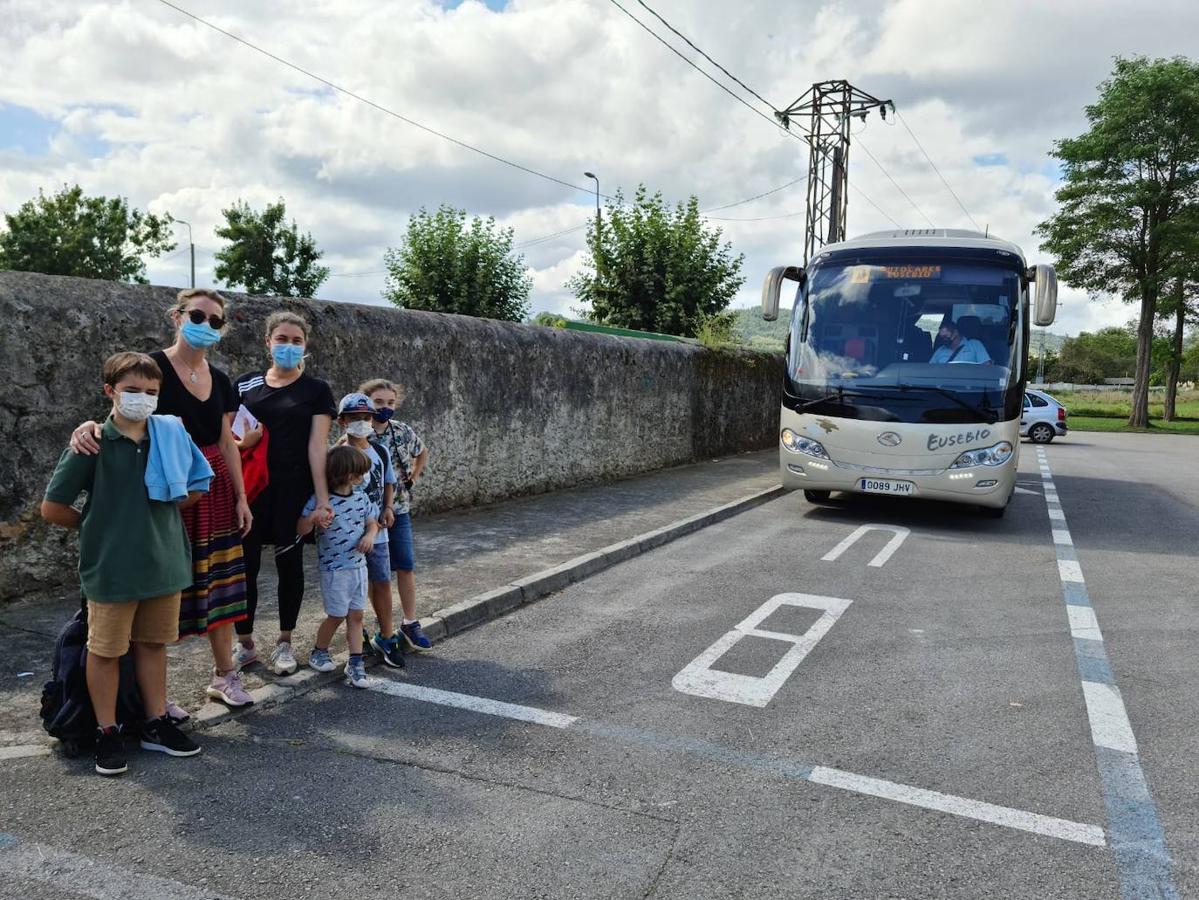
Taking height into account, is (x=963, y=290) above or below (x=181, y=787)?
above

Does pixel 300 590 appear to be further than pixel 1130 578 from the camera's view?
No

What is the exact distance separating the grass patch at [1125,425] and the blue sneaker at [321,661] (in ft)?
123

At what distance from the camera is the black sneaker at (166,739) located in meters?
3.55

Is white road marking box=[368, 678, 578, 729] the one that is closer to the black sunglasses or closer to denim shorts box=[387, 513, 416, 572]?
denim shorts box=[387, 513, 416, 572]

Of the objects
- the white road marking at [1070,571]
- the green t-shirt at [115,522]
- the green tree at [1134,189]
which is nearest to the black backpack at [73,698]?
the green t-shirt at [115,522]

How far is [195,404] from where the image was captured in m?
3.81

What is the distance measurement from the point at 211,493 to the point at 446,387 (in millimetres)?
5397

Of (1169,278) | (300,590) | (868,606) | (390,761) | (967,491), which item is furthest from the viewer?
(1169,278)

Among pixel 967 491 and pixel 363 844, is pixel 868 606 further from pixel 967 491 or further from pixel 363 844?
pixel 363 844

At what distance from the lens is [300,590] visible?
459 centimetres

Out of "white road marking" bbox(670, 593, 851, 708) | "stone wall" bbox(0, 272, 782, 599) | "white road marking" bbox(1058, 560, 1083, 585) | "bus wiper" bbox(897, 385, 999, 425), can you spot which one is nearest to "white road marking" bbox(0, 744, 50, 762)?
"stone wall" bbox(0, 272, 782, 599)

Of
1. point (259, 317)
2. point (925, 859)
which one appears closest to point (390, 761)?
point (925, 859)

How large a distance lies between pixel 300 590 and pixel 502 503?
5.60 m

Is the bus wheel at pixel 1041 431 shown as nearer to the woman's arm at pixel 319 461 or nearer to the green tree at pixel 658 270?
the green tree at pixel 658 270
